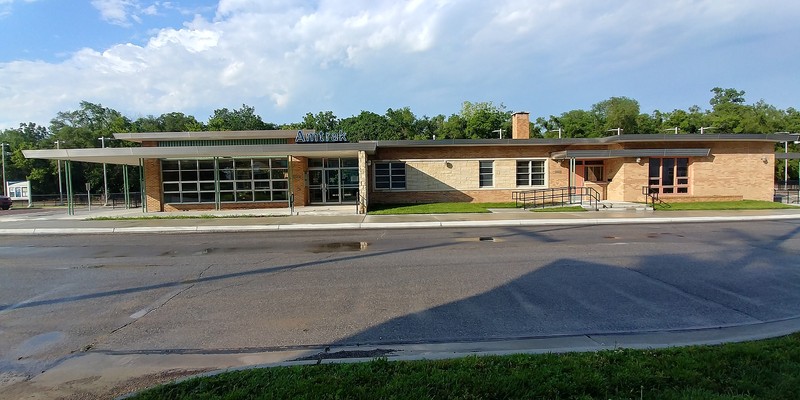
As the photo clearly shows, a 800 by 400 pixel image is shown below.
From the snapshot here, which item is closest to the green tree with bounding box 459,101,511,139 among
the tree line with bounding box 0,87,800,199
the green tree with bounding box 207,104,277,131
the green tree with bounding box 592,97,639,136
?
the tree line with bounding box 0,87,800,199

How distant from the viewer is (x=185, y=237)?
49.2 feet

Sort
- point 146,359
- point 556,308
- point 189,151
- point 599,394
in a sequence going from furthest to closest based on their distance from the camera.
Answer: point 189,151 < point 556,308 < point 146,359 < point 599,394

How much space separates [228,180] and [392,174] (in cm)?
919

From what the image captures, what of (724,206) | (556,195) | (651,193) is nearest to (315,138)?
(556,195)

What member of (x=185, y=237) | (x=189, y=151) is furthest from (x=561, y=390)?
(x=189, y=151)

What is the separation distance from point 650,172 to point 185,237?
2317 centimetres

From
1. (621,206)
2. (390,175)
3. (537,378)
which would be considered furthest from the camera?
(390,175)

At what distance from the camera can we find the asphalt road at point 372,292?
5.41m

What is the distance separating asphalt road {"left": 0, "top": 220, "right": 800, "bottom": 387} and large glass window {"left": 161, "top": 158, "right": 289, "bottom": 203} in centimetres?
1258

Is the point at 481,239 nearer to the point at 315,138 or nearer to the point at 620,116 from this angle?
the point at 315,138

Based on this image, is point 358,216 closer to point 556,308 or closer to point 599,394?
point 556,308

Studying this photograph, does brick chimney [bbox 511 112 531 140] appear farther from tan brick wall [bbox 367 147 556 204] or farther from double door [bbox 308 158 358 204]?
double door [bbox 308 158 358 204]

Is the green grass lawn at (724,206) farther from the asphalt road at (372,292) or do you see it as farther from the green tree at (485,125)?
the green tree at (485,125)

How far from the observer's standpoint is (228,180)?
25.5 meters
